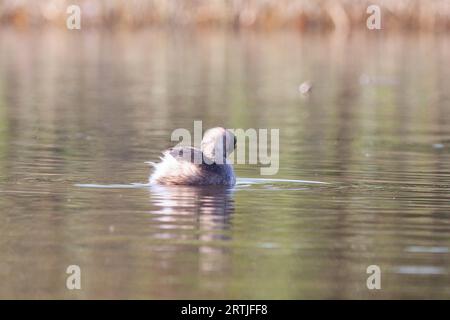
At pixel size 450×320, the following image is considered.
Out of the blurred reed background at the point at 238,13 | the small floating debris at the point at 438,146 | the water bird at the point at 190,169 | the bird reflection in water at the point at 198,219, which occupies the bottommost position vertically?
the bird reflection in water at the point at 198,219

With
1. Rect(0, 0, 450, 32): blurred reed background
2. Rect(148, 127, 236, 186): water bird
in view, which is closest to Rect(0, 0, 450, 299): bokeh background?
Rect(148, 127, 236, 186): water bird

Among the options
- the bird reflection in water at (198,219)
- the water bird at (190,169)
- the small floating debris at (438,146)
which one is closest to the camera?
the bird reflection in water at (198,219)

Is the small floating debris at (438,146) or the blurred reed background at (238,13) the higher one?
the blurred reed background at (238,13)

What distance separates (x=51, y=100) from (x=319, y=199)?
12.9 meters

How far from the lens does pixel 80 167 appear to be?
591 inches

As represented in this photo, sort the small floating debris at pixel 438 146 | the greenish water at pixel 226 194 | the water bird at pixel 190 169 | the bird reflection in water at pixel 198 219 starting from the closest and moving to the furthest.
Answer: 1. the greenish water at pixel 226 194
2. the bird reflection in water at pixel 198 219
3. the water bird at pixel 190 169
4. the small floating debris at pixel 438 146

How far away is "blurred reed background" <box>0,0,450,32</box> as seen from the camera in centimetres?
4706

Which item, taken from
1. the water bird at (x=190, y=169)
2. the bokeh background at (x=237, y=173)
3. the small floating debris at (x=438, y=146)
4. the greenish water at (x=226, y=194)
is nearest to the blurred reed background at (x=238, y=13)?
the bokeh background at (x=237, y=173)

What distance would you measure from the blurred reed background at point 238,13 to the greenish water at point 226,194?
15303 mm

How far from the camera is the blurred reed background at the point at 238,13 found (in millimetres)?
47062

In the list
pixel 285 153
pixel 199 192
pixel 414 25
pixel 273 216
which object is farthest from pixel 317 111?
pixel 414 25

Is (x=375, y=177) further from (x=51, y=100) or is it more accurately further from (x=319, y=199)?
(x=51, y=100)

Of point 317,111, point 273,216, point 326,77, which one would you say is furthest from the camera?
point 326,77

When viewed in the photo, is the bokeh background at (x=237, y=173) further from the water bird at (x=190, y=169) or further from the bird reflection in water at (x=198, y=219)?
the water bird at (x=190, y=169)
